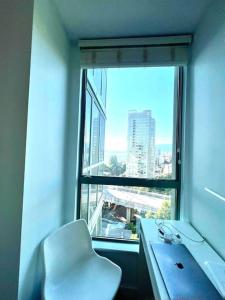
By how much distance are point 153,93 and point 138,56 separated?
39 cm

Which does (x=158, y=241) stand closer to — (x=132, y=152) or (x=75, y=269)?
(x=75, y=269)

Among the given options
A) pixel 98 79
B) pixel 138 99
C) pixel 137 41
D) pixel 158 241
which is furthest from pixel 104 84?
pixel 158 241

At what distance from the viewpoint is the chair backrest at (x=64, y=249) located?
154 cm

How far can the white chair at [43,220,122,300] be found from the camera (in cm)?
143

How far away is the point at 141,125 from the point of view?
7.25ft

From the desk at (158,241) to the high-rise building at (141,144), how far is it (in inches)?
20.2

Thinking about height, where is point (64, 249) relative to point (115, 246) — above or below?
above

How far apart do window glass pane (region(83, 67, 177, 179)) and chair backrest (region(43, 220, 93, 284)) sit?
64 cm

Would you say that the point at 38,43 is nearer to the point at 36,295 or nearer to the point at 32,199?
the point at 32,199

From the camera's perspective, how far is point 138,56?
2.08 metres

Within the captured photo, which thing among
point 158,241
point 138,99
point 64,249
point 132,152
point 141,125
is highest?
point 138,99

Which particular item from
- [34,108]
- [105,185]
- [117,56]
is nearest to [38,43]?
[34,108]

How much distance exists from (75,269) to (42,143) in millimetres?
1016

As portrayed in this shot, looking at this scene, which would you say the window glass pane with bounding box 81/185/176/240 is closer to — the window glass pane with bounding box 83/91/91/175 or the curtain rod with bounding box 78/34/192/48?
the window glass pane with bounding box 83/91/91/175
